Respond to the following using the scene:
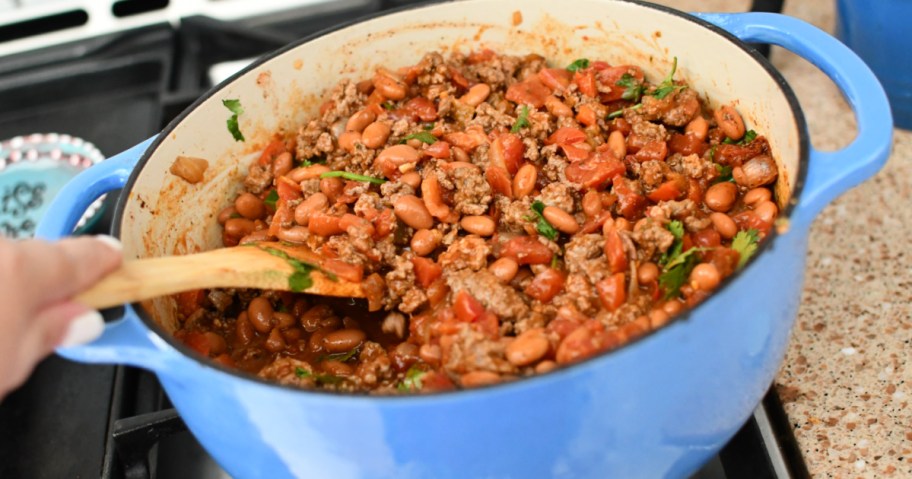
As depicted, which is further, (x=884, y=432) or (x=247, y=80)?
(x=247, y=80)

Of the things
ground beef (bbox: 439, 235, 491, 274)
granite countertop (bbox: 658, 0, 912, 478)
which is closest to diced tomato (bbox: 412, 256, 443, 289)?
ground beef (bbox: 439, 235, 491, 274)

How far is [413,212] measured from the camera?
1.53 meters

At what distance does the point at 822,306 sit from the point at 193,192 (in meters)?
1.28

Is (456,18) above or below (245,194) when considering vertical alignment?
above

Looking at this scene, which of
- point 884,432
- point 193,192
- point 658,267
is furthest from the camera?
point 193,192

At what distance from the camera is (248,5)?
2.66 meters

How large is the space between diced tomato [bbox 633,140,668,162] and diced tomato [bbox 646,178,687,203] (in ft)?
0.26

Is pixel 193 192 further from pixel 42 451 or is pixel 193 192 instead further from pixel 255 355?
pixel 42 451

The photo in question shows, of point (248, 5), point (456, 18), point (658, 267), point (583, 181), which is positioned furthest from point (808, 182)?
point (248, 5)

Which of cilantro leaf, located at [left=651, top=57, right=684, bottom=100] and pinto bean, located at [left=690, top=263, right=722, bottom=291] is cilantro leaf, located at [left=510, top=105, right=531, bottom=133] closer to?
cilantro leaf, located at [left=651, top=57, right=684, bottom=100]

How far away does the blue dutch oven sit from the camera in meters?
1.00

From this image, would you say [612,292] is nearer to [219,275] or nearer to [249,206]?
[219,275]

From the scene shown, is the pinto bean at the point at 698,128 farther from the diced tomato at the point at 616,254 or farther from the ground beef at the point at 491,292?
the ground beef at the point at 491,292

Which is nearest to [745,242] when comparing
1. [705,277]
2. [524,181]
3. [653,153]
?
[705,277]
